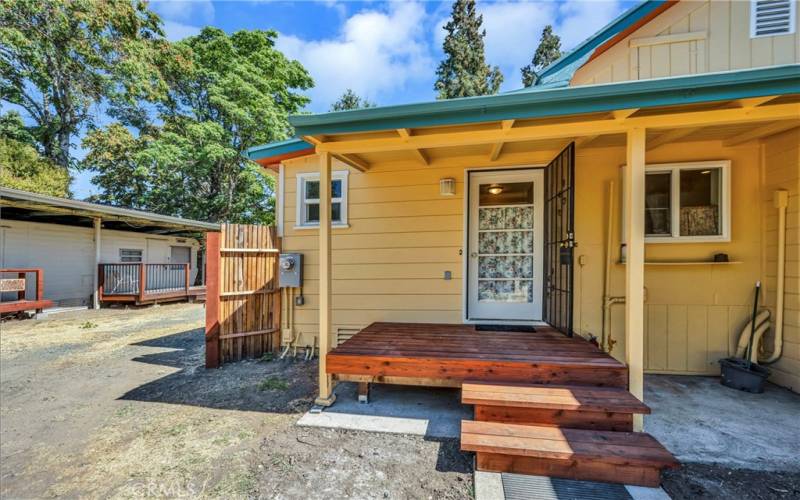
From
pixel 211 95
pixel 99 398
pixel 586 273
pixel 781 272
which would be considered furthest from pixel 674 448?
Answer: pixel 211 95

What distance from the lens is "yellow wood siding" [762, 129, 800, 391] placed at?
315 centimetres

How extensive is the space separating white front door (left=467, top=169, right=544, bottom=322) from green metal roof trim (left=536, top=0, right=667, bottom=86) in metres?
1.86

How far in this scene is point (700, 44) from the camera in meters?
3.81

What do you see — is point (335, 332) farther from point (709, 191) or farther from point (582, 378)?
point (709, 191)

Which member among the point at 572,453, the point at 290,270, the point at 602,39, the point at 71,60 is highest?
the point at 71,60

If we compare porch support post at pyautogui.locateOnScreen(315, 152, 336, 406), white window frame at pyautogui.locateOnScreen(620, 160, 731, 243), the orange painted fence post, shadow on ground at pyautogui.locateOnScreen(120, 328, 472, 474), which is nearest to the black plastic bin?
white window frame at pyautogui.locateOnScreen(620, 160, 731, 243)

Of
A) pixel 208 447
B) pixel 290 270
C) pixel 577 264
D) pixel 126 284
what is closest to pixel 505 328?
pixel 577 264

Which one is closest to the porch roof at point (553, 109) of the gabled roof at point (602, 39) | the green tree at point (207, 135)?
the gabled roof at point (602, 39)

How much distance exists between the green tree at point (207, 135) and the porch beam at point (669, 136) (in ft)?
44.2

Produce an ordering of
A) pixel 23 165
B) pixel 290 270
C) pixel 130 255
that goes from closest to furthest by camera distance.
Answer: pixel 290 270 → pixel 130 255 → pixel 23 165

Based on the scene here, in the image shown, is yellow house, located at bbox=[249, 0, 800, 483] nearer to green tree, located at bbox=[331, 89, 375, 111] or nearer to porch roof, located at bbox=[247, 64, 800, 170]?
porch roof, located at bbox=[247, 64, 800, 170]

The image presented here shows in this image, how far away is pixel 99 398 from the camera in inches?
129

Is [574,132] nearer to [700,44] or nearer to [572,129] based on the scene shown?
[572,129]

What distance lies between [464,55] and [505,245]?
17188 millimetres
